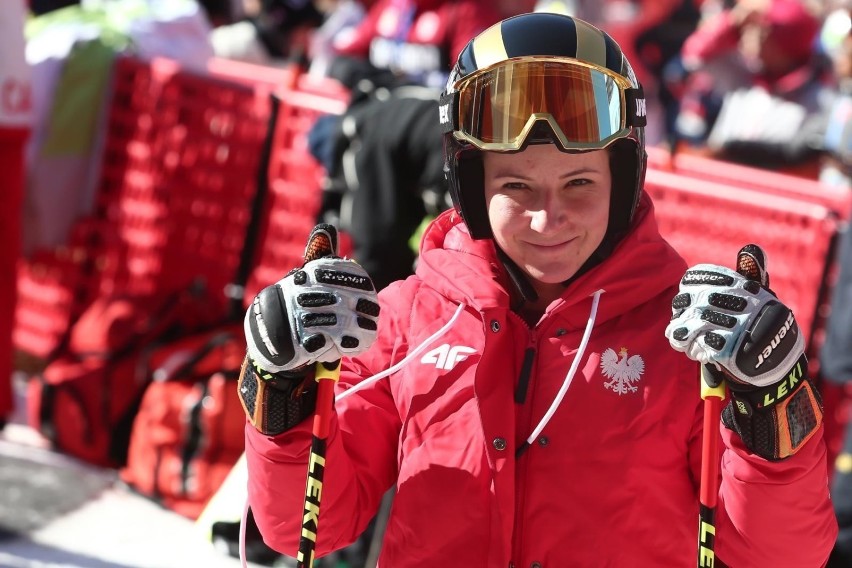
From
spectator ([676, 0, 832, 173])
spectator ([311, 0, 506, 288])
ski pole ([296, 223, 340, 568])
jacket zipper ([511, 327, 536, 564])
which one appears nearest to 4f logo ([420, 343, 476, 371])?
jacket zipper ([511, 327, 536, 564])

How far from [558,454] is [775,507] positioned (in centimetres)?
41

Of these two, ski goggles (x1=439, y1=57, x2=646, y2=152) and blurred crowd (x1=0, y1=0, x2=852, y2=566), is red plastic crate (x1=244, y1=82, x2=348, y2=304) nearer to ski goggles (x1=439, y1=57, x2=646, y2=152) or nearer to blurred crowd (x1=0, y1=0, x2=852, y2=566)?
blurred crowd (x1=0, y1=0, x2=852, y2=566)

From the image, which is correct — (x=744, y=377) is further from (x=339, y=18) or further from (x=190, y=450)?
(x=339, y=18)

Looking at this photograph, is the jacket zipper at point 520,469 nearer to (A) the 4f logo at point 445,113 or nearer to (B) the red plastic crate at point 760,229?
(A) the 4f logo at point 445,113

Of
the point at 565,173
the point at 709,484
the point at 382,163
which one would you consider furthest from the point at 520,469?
the point at 382,163

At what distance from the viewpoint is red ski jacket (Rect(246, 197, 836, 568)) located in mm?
2410

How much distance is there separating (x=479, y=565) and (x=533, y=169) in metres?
0.76

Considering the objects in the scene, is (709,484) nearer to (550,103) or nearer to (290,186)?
(550,103)

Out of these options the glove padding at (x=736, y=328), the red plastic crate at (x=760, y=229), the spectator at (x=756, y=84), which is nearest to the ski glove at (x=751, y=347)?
the glove padding at (x=736, y=328)

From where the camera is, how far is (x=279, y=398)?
248 cm

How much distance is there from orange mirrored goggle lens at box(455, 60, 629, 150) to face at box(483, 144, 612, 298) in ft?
0.13

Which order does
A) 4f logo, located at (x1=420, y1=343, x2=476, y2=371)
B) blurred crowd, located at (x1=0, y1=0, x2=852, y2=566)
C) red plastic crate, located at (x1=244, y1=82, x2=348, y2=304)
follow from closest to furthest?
4f logo, located at (x1=420, y1=343, x2=476, y2=371), blurred crowd, located at (x1=0, y1=0, x2=852, y2=566), red plastic crate, located at (x1=244, y1=82, x2=348, y2=304)

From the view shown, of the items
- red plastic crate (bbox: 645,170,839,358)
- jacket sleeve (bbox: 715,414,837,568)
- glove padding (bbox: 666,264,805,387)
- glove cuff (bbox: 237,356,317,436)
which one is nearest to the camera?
glove padding (bbox: 666,264,805,387)

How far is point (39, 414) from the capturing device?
6168 millimetres
